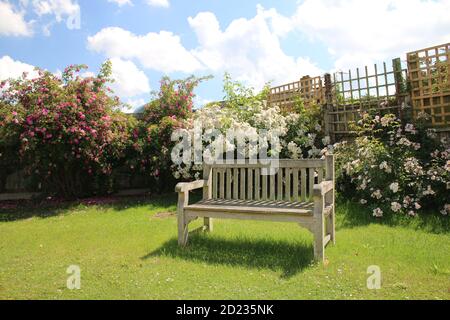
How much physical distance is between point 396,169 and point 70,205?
21.8ft

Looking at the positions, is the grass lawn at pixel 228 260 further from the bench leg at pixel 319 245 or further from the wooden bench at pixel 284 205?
the wooden bench at pixel 284 205

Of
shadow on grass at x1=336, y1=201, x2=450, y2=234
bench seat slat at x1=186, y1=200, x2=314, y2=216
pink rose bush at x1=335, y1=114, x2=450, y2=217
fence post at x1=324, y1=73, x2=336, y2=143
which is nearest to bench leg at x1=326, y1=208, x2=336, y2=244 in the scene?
bench seat slat at x1=186, y1=200, x2=314, y2=216

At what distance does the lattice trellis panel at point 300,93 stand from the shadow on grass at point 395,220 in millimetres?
3836

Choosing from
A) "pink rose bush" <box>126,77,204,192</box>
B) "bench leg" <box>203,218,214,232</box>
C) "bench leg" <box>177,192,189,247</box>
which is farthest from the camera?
"pink rose bush" <box>126,77,204,192</box>

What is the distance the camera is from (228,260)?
4020mm

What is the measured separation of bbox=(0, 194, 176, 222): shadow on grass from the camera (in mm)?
7602

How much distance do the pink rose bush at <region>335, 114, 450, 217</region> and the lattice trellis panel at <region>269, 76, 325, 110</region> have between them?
200 centimetres

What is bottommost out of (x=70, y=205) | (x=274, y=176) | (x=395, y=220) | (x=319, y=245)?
(x=319, y=245)

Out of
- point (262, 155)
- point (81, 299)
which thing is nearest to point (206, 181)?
point (81, 299)

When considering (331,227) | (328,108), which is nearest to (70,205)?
(331,227)

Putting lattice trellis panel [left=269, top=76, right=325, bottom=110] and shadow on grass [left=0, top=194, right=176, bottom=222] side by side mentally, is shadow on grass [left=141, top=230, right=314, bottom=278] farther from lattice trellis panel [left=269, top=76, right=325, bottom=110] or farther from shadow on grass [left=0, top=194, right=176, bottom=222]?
lattice trellis panel [left=269, top=76, right=325, bottom=110]

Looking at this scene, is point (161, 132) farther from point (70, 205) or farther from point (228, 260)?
point (228, 260)
